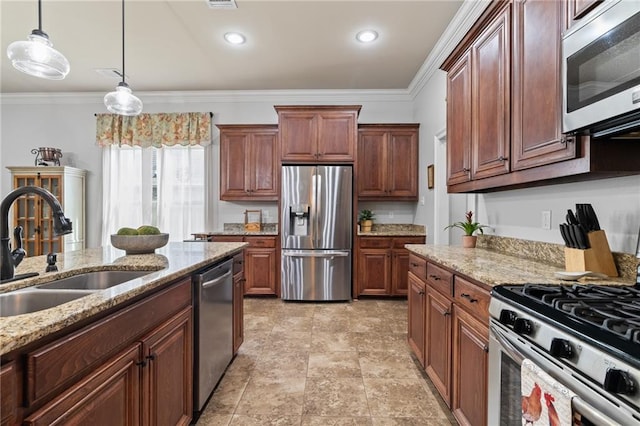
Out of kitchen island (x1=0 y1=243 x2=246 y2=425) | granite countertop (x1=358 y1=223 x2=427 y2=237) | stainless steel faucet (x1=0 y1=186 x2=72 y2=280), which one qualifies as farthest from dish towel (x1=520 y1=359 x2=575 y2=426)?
granite countertop (x1=358 y1=223 x2=427 y2=237)

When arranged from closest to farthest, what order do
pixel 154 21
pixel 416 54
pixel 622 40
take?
pixel 622 40
pixel 154 21
pixel 416 54

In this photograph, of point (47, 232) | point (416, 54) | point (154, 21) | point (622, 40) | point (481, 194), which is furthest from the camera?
point (47, 232)

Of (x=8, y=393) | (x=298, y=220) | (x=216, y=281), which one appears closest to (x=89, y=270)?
(x=216, y=281)

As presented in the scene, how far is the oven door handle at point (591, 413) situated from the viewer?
727mm

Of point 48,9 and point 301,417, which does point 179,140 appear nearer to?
point 48,9

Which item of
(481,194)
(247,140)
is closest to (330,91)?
(247,140)

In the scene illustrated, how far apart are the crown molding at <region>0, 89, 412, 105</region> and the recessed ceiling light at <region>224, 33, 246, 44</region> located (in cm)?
139

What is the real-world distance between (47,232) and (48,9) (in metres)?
3.01

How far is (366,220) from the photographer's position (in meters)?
4.61

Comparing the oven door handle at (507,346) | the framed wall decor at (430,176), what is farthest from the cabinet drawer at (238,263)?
the framed wall decor at (430,176)

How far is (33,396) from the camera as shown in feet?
2.44

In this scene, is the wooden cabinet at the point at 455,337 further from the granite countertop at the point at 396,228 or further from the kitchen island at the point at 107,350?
the granite countertop at the point at 396,228

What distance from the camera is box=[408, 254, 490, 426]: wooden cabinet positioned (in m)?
1.41

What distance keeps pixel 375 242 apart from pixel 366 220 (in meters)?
0.49
